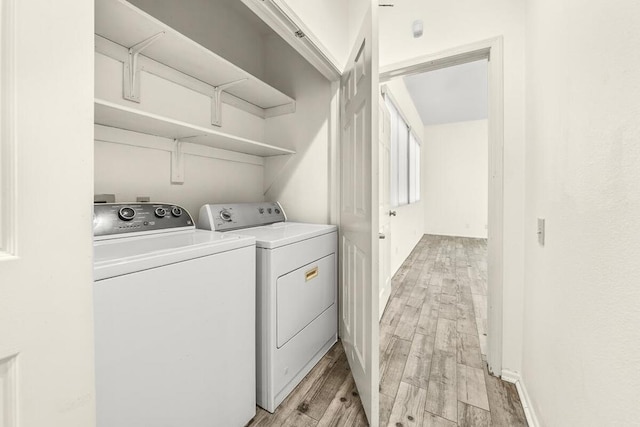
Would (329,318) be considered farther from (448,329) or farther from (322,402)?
(448,329)

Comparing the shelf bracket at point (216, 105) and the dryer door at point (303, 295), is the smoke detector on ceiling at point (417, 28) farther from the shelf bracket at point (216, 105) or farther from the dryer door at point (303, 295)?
the dryer door at point (303, 295)

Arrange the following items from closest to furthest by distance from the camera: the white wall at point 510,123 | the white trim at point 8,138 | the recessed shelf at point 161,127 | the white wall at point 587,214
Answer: the white trim at point 8,138, the white wall at point 587,214, the recessed shelf at point 161,127, the white wall at point 510,123

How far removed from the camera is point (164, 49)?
133cm

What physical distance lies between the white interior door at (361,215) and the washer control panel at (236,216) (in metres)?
0.53

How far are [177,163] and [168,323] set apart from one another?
1036 millimetres

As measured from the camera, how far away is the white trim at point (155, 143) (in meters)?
1.28

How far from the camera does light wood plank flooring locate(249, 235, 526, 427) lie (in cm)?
128

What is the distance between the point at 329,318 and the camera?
182cm

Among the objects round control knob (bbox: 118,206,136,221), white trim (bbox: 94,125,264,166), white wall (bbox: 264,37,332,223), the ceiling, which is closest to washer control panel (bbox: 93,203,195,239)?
round control knob (bbox: 118,206,136,221)

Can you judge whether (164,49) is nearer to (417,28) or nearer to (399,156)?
(417,28)

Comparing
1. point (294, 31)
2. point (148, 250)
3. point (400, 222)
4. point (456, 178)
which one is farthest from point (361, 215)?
point (456, 178)

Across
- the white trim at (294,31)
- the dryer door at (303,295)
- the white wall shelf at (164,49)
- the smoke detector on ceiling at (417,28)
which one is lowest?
the dryer door at (303,295)

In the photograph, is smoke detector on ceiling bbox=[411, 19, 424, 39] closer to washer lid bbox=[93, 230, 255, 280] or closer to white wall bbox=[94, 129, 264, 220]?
white wall bbox=[94, 129, 264, 220]

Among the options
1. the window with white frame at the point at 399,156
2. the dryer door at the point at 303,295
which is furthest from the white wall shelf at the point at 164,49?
the window with white frame at the point at 399,156
